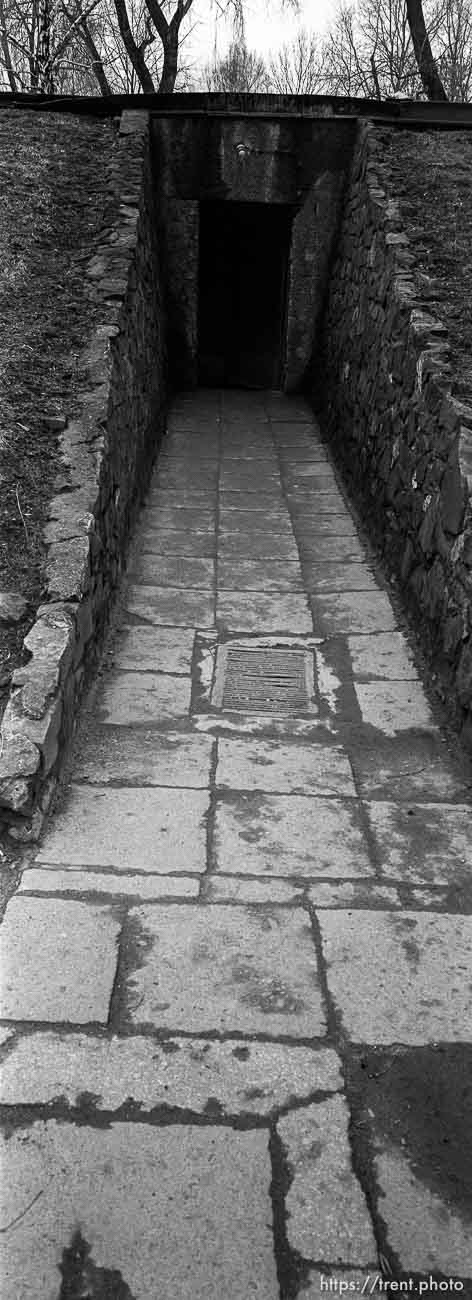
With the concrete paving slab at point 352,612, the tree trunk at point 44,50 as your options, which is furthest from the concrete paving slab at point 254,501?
the tree trunk at point 44,50

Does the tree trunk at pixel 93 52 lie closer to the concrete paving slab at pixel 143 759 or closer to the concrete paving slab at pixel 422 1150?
the concrete paving slab at pixel 143 759

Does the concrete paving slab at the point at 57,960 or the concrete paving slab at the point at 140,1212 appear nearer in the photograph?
the concrete paving slab at the point at 140,1212

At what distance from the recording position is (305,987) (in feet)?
7.60

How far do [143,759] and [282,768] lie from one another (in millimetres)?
511

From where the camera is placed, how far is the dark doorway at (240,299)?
9984mm

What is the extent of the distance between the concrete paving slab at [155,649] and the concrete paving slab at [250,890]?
1.59 m

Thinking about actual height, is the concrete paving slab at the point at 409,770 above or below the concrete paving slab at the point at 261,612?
below

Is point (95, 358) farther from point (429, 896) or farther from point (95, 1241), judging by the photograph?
point (95, 1241)

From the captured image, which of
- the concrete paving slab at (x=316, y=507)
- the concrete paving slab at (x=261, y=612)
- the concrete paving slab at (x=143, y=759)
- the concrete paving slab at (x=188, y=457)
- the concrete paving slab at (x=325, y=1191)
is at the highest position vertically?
the concrete paving slab at (x=188, y=457)

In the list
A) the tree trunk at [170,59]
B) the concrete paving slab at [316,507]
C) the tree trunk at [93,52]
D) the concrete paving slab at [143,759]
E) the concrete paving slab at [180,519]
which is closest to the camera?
the concrete paving slab at [143,759]

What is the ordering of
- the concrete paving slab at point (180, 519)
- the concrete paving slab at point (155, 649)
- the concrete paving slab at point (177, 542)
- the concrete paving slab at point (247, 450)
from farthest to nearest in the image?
the concrete paving slab at point (247, 450) < the concrete paving slab at point (180, 519) < the concrete paving slab at point (177, 542) < the concrete paving slab at point (155, 649)

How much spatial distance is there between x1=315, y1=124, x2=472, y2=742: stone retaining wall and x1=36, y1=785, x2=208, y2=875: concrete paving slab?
3.91 feet

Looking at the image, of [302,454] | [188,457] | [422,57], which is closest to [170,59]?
[422,57]

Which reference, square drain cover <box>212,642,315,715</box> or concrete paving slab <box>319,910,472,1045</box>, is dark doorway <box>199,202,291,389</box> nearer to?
square drain cover <box>212,642,315,715</box>
